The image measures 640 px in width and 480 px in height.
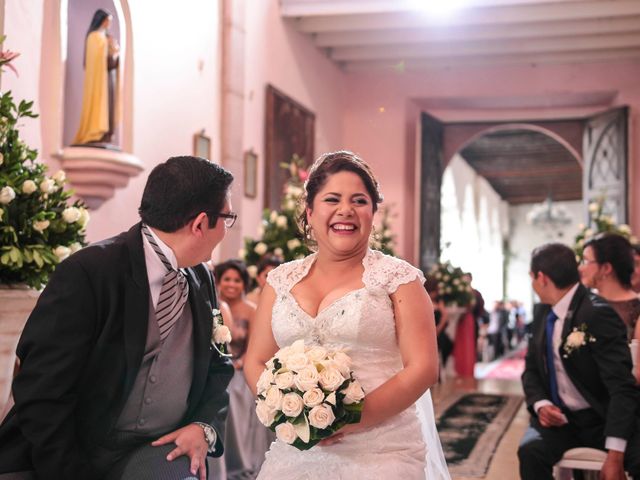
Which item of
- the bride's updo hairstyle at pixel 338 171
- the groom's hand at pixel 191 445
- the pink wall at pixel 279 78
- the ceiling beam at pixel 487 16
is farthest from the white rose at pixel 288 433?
the ceiling beam at pixel 487 16

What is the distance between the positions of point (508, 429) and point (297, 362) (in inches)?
242

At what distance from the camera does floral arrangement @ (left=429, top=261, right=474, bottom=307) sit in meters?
13.1

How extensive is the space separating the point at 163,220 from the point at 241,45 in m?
7.35

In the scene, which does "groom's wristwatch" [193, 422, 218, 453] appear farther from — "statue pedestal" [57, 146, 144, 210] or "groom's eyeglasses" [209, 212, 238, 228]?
"statue pedestal" [57, 146, 144, 210]

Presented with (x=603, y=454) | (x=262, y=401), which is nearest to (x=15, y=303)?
(x=262, y=401)

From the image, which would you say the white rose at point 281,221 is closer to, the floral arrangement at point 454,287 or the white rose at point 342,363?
the floral arrangement at point 454,287

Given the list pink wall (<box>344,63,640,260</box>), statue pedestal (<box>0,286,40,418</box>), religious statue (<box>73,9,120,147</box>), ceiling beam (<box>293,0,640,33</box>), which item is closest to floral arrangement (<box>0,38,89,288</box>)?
statue pedestal (<box>0,286,40,418</box>)

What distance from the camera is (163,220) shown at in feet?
9.46

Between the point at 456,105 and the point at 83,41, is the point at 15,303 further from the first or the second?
the point at 456,105

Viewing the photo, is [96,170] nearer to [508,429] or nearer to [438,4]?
[508,429]

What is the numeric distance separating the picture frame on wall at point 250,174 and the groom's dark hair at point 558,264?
6.19 metres

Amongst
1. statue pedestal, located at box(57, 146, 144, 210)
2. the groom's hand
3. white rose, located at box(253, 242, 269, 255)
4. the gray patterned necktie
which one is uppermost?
statue pedestal, located at box(57, 146, 144, 210)

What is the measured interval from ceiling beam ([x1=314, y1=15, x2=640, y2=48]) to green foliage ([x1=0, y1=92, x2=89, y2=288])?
29.4ft

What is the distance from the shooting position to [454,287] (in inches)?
518
